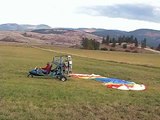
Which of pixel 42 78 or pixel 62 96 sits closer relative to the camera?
pixel 62 96

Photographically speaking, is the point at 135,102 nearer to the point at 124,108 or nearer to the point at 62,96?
the point at 124,108

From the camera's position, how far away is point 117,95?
75.2 ft

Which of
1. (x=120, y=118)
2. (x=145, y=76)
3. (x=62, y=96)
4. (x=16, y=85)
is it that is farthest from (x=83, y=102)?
(x=145, y=76)

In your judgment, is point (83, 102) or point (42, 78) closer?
point (83, 102)

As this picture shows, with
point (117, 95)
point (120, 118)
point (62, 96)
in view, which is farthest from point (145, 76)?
point (120, 118)

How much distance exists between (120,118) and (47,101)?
437 centimetres

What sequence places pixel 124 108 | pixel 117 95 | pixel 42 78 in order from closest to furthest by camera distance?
pixel 124 108 → pixel 117 95 → pixel 42 78

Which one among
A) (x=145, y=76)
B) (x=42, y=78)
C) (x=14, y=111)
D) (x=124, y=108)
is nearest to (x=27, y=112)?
(x=14, y=111)

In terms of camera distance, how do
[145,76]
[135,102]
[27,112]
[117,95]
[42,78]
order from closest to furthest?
[27,112] < [135,102] < [117,95] < [42,78] < [145,76]

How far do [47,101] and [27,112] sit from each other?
2752mm

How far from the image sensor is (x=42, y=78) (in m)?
30.2

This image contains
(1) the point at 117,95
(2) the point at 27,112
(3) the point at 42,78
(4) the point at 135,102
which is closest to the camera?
(2) the point at 27,112

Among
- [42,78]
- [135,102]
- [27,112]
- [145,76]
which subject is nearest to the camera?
[27,112]

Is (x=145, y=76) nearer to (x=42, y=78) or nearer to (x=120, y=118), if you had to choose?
(x=42, y=78)
